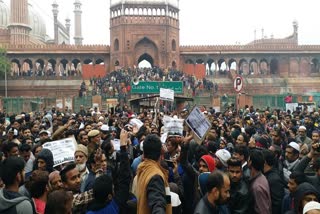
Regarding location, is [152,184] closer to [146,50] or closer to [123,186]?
[123,186]

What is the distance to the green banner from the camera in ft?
73.9

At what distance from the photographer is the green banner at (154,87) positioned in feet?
73.9

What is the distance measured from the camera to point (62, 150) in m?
5.47

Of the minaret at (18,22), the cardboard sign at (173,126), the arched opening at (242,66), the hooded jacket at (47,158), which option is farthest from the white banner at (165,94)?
the minaret at (18,22)

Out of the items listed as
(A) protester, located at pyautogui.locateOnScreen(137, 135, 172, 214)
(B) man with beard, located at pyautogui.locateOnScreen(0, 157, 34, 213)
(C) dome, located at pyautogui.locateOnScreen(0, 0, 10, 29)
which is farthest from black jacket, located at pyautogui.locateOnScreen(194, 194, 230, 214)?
(C) dome, located at pyautogui.locateOnScreen(0, 0, 10, 29)

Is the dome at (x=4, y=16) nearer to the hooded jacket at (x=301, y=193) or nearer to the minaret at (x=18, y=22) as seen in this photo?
the minaret at (x=18, y=22)

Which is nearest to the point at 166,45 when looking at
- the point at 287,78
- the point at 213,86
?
the point at 213,86

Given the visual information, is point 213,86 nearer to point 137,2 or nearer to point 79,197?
point 137,2

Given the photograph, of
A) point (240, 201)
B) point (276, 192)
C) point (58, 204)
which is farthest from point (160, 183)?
point (276, 192)

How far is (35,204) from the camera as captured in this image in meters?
3.60

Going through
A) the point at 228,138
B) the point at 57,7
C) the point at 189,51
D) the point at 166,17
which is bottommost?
the point at 228,138

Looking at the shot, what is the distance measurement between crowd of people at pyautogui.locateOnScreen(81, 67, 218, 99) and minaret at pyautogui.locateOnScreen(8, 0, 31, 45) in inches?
687

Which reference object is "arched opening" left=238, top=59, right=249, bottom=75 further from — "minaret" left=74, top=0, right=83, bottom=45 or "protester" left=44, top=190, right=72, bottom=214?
"protester" left=44, top=190, right=72, bottom=214

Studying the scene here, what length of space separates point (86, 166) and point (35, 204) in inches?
59.4
